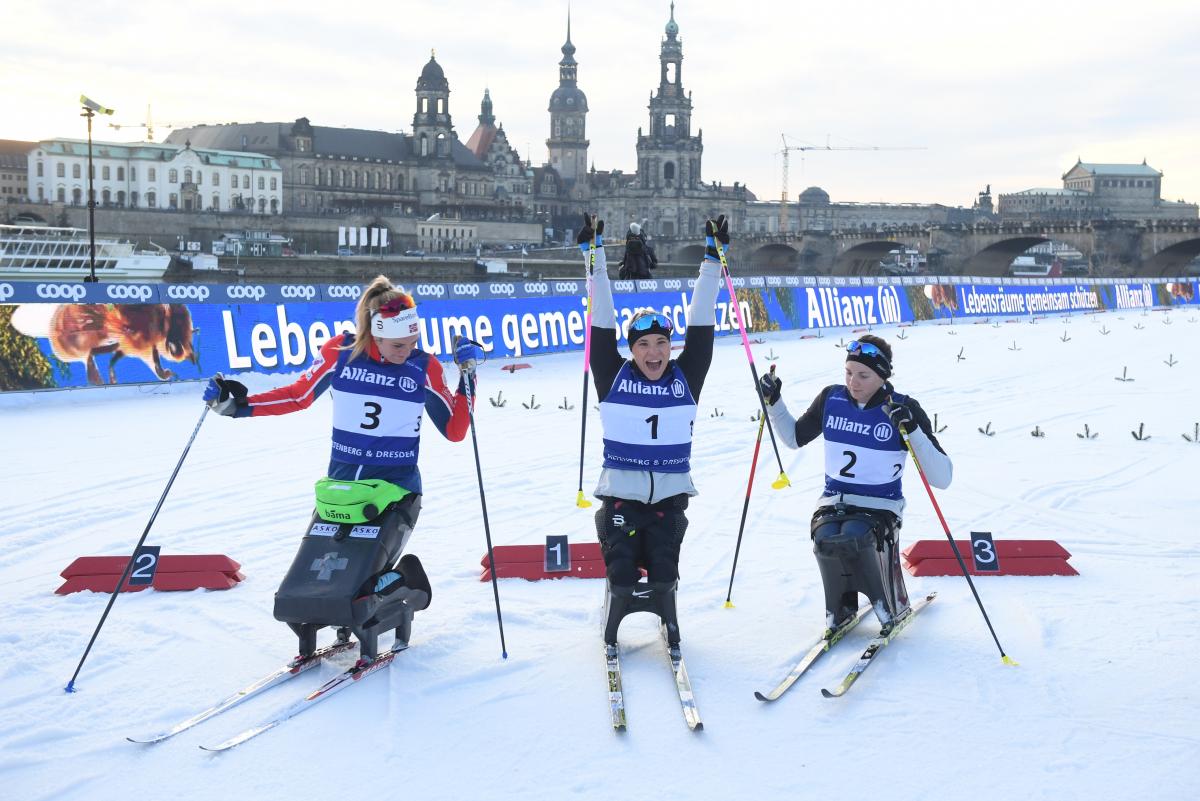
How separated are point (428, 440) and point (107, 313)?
687cm

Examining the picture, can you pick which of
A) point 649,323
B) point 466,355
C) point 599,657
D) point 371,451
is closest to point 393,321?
point 466,355

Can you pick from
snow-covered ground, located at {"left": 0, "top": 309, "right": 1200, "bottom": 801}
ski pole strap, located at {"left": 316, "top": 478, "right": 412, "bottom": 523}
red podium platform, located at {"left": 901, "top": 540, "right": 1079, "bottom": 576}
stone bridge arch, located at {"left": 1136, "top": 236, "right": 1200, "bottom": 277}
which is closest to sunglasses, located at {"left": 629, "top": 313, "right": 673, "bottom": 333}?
ski pole strap, located at {"left": 316, "top": 478, "right": 412, "bottom": 523}

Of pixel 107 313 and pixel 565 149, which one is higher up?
pixel 565 149

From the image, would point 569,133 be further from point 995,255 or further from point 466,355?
point 466,355

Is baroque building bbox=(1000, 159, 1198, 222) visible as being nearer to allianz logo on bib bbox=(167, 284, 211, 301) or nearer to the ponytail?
allianz logo on bib bbox=(167, 284, 211, 301)

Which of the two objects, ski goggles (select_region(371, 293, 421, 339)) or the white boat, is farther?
the white boat

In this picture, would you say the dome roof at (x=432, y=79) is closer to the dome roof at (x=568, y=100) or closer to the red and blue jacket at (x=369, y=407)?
the dome roof at (x=568, y=100)

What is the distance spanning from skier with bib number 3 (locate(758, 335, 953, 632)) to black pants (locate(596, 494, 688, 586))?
32.4 inches

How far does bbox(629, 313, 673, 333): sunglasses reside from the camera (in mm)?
5906

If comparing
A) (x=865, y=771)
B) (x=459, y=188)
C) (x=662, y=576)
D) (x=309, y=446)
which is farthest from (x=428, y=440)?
(x=459, y=188)

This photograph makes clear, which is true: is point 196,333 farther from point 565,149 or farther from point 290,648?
point 565,149

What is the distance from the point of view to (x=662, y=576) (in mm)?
5727

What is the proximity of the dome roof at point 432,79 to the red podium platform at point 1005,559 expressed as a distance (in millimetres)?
131028

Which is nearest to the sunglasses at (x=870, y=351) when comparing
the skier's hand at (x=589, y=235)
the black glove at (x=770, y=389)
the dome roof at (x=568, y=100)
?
the black glove at (x=770, y=389)
